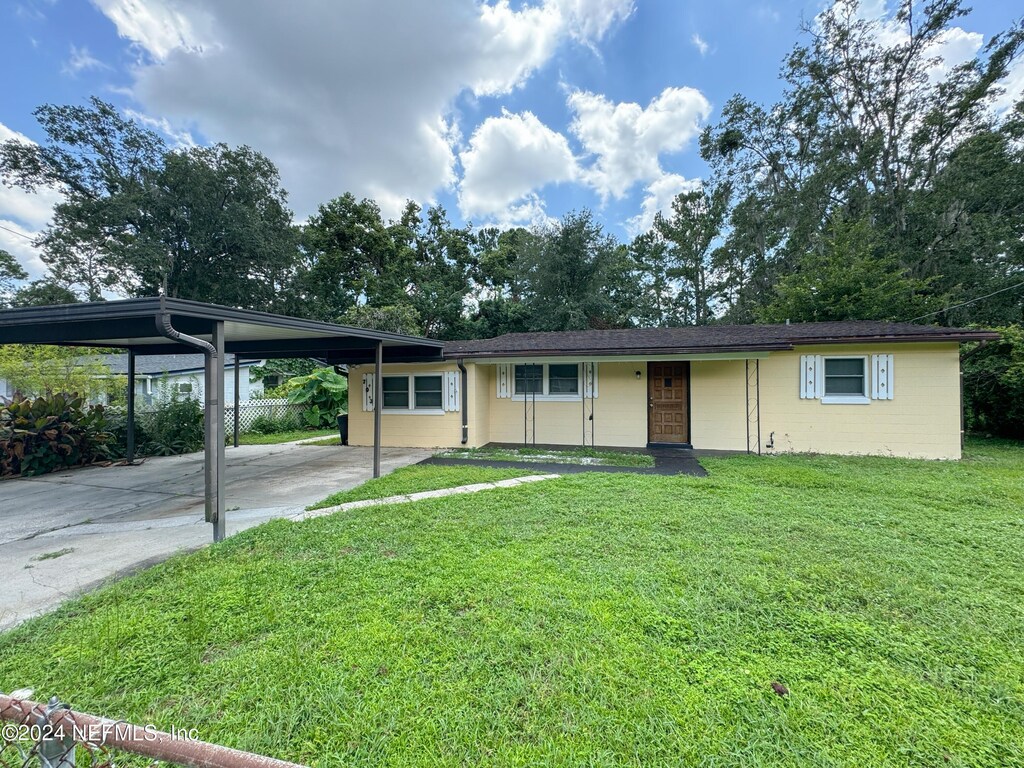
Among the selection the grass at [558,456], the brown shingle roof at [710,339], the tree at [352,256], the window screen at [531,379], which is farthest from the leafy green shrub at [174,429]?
the tree at [352,256]

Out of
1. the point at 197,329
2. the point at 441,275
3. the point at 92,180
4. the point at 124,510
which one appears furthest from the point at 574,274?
the point at 92,180

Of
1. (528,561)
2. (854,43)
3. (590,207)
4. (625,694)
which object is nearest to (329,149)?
(590,207)

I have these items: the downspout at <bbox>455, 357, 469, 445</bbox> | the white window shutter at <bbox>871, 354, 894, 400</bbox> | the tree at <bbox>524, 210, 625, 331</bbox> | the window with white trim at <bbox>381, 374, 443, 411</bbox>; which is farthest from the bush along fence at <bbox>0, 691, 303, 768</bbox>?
the tree at <bbox>524, 210, 625, 331</bbox>

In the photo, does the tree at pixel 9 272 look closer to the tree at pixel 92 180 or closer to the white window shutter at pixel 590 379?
the tree at pixel 92 180

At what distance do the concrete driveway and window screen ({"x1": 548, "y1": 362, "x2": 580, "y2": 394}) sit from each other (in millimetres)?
3824

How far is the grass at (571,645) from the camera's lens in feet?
5.89

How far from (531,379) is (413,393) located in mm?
3078

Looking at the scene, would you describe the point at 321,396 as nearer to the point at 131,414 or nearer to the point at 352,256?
the point at 131,414

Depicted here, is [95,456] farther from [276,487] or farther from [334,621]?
[334,621]

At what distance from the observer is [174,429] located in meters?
9.89

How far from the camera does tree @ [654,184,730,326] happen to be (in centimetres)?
2494

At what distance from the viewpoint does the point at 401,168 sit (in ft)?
58.5

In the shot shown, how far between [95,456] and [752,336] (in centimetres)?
1450

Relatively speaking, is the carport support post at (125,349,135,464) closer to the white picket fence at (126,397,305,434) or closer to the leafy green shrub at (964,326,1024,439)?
the white picket fence at (126,397,305,434)
